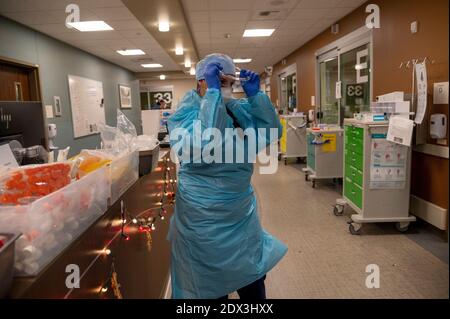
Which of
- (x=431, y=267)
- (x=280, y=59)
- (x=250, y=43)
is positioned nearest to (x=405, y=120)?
(x=431, y=267)

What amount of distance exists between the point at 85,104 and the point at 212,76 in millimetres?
6193

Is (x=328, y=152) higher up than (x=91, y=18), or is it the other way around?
(x=91, y=18)

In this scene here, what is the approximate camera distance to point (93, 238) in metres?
1.13

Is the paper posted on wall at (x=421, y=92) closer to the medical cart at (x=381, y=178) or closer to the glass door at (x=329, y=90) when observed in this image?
the medical cart at (x=381, y=178)

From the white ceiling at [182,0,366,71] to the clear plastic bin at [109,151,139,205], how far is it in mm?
3135

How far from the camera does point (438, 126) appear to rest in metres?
3.04

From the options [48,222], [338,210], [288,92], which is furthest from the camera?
[288,92]

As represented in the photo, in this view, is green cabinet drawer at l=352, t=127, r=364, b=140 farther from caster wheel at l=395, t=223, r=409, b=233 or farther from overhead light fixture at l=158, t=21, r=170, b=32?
overhead light fixture at l=158, t=21, r=170, b=32

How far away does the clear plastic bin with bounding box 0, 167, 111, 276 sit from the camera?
783mm

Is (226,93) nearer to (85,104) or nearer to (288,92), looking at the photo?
(85,104)

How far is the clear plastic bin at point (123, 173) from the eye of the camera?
140 cm

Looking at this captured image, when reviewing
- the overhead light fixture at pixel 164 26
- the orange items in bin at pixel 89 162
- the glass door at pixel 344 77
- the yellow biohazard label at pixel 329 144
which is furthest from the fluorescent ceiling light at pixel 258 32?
the orange items in bin at pixel 89 162

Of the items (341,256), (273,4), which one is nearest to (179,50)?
(273,4)

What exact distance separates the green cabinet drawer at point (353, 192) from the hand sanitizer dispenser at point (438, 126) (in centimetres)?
81
